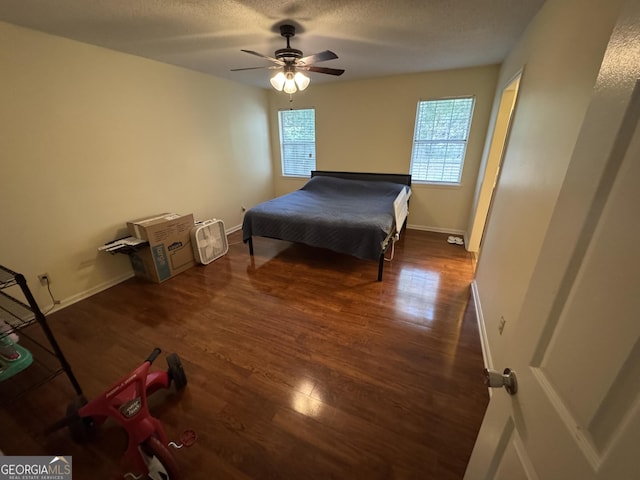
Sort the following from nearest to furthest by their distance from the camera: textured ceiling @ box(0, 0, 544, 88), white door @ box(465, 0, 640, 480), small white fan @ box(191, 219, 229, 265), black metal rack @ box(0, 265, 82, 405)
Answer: white door @ box(465, 0, 640, 480)
black metal rack @ box(0, 265, 82, 405)
textured ceiling @ box(0, 0, 544, 88)
small white fan @ box(191, 219, 229, 265)

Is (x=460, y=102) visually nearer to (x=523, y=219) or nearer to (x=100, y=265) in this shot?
(x=523, y=219)

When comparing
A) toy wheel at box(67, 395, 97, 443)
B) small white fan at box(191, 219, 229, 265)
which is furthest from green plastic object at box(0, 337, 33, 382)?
small white fan at box(191, 219, 229, 265)

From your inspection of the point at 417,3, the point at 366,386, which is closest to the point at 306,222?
the point at 366,386

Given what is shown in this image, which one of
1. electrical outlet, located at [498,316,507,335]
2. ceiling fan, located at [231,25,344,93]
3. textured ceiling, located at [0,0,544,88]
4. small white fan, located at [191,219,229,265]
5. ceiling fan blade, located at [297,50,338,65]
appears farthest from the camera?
small white fan, located at [191,219,229,265]

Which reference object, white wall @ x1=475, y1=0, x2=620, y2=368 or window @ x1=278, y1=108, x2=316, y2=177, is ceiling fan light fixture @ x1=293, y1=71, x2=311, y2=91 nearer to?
white wall @ x1=475, y1=0, x2=620, y2=368

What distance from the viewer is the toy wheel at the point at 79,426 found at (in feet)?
4.25

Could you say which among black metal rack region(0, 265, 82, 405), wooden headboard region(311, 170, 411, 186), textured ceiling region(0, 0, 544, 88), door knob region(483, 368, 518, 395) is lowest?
black metal rack region(0, 265, 82, 405)

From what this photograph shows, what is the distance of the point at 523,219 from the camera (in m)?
1.56

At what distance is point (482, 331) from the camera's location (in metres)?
2.02

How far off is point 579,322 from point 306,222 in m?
2.59

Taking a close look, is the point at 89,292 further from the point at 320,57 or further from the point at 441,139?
the point at 441,139

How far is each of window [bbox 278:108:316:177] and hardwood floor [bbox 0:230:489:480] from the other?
2774mm

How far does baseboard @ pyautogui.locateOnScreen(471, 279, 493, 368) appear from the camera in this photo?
5.79 ft

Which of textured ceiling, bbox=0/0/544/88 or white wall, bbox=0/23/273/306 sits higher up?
textured ceiling, bbox=0/0/544/88
